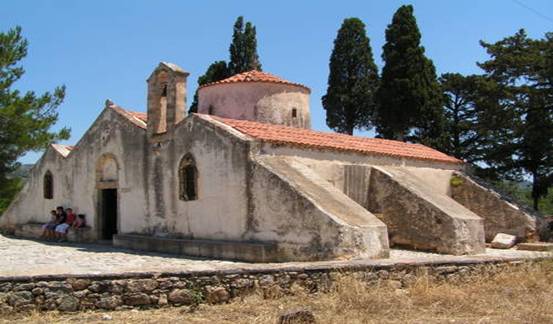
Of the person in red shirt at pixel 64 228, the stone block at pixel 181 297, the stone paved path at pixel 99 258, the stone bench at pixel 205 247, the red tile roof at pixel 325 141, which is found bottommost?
the stone block at pixel 181 297

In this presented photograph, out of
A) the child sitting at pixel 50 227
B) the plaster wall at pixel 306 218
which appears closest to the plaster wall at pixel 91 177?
the child sitting at pixel 50 227

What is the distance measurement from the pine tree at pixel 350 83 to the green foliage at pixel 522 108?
8.87 m

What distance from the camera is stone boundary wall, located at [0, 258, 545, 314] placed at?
722 cm

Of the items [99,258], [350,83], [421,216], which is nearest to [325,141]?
[421,216]

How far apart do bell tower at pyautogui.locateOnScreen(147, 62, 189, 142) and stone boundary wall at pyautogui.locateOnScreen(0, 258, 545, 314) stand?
7654 millimetres

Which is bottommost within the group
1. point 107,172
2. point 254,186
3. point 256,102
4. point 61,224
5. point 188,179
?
point 61,224

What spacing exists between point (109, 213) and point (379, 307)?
40.2 ft

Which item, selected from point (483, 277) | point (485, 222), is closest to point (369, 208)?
point (485, 222)

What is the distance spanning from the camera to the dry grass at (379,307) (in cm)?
667

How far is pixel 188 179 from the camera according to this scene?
14312 millimetres

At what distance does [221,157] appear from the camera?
13.2 metres

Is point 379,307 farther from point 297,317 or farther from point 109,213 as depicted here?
point 109,213

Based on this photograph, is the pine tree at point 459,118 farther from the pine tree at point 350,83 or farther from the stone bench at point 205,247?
the stone bench at point 205,247

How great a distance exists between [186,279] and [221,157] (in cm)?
590
